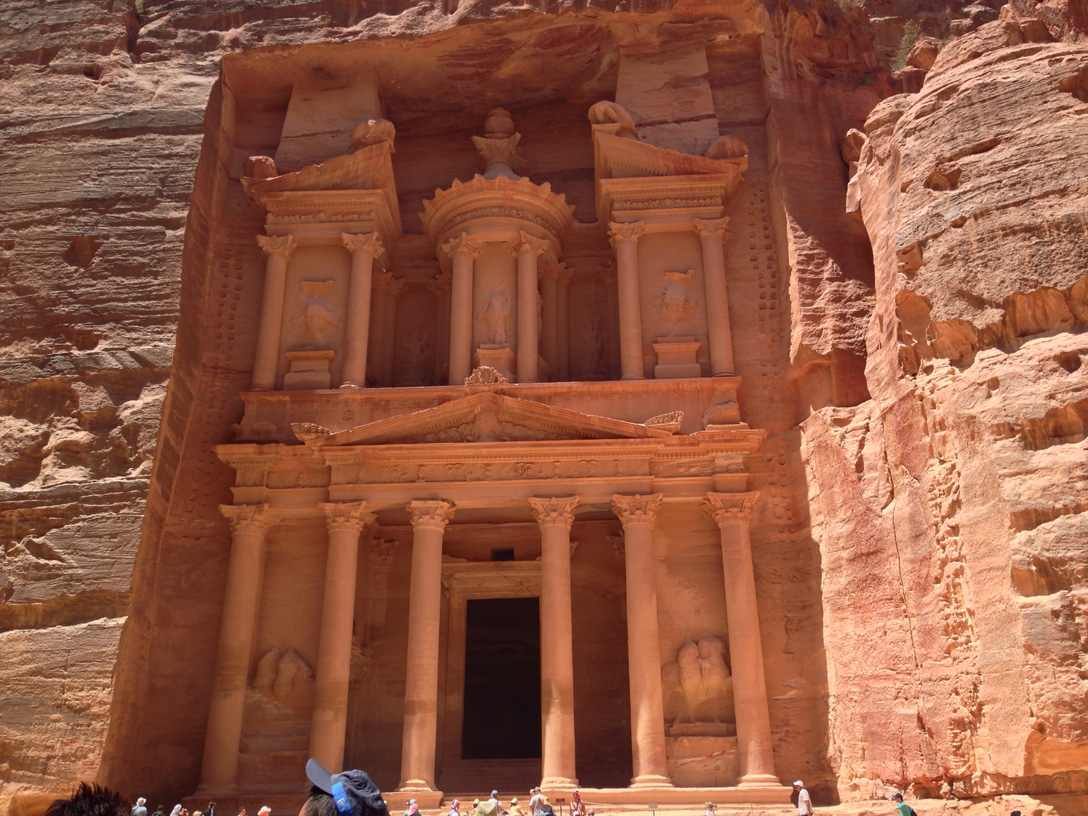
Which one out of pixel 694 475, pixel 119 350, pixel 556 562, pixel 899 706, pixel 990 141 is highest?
pixel 990 141

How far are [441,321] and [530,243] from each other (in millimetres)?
2430

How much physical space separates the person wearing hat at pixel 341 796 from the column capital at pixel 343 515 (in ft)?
41.3

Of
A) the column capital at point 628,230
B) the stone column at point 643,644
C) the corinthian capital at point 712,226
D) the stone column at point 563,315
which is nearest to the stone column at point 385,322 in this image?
the stone column at point 563,315

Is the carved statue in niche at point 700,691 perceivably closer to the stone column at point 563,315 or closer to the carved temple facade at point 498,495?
the carved temple facade at point 498,495

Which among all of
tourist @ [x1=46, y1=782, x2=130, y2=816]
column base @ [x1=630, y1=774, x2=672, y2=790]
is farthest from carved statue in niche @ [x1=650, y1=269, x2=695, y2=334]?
tourist @ [x1=46, y1=782, x2=130, y2=816]

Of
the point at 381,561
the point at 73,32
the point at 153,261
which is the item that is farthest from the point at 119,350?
the point at 73,32

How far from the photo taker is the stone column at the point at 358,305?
17109mm

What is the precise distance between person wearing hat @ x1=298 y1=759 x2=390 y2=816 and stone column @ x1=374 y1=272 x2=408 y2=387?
1558 cm

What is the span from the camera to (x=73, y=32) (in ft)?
62.4

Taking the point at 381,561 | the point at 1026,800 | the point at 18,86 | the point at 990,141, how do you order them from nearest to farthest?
the point at 1026,800, the point at 990,141, the point at 381,561, the point at 18,86

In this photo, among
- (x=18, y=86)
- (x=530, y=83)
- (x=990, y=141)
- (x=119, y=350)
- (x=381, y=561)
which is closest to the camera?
(x=990, y=141)

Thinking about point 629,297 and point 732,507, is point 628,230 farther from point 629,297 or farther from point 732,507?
point 732,507

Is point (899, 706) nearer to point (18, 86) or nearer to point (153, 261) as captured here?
point (153, 261)

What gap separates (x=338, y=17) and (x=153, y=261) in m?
6.12
